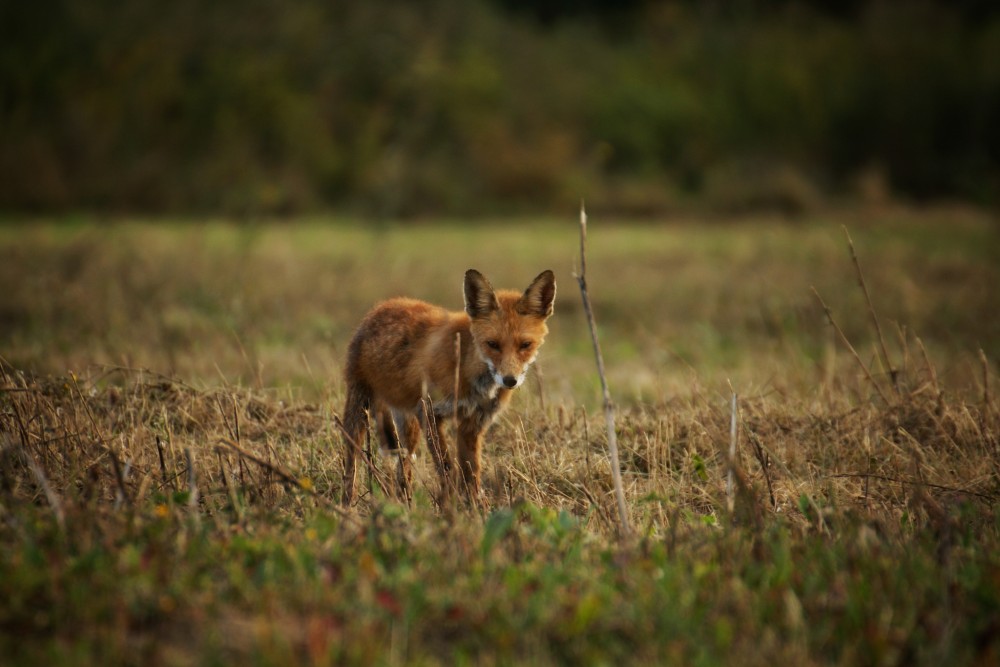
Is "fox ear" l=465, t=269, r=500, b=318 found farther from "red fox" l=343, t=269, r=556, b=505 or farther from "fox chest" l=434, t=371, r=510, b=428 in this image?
"fox chest" l=434, t=371, r=510, b=428

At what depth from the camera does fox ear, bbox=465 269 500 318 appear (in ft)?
17.6

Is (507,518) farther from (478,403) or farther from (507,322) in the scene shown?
(507,322)

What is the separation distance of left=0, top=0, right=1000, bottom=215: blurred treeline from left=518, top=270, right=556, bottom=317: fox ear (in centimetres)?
1623

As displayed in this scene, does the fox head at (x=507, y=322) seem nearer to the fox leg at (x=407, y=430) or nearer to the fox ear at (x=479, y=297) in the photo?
the fox ear at (x=479, y=297)

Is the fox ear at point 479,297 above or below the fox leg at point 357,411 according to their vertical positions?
above

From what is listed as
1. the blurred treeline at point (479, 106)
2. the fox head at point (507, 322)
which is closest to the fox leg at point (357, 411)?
the fox head at point (507, 322)

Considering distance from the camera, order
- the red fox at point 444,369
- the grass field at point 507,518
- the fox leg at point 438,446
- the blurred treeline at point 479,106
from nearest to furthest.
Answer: the grass field at point 507,518 < the fox leg at point 438,446 < the red fox at point 444,369 < the blurred treeline at point 479,106

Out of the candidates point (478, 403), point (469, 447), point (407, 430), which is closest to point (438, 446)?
point (469, 447)

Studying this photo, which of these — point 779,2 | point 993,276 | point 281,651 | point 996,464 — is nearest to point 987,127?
point 779,2

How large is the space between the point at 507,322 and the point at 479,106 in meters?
22.8

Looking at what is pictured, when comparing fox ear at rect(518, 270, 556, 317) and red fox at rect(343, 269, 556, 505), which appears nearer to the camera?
red fox at rect(343, 269, 556, 505)

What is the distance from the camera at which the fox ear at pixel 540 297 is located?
5.43 meters

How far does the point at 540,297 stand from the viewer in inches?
218

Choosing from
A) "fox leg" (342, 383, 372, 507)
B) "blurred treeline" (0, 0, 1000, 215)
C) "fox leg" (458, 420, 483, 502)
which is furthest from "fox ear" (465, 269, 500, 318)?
"blurred treeline" (0, 0, 1000, 215)
